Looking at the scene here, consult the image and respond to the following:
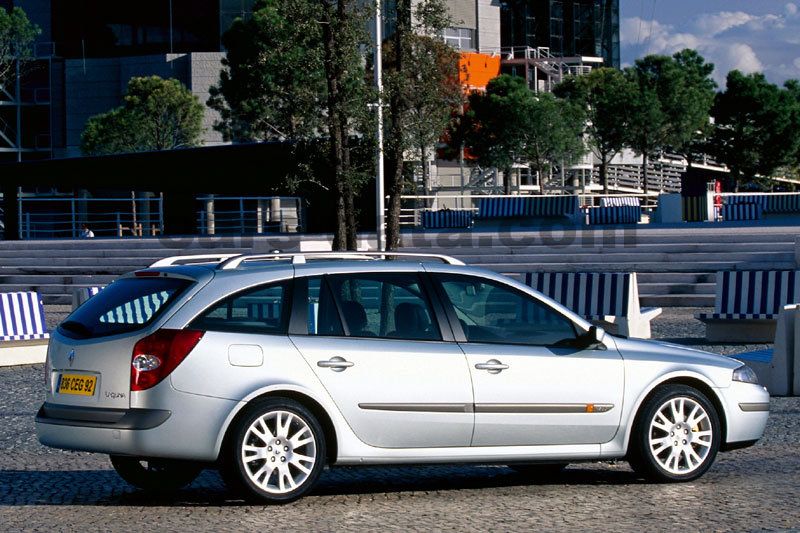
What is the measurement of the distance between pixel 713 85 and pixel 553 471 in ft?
247

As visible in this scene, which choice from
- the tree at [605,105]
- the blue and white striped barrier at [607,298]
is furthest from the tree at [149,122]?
the blue and white striped barrier at [607,298]

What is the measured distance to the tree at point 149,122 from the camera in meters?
70.1

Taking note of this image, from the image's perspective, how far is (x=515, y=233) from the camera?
34625 mm

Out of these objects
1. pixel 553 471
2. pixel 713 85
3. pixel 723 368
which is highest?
pixel 713 85

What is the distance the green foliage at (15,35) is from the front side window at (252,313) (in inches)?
2843

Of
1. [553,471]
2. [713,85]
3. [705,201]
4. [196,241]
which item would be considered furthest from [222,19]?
[553,471]

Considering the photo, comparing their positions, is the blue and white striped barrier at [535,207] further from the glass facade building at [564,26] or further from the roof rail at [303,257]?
the glass facade building at [564,26]

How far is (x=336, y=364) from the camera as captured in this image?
26.5 ft

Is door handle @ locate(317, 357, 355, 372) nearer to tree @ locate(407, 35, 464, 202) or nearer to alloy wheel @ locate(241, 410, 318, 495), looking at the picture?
alloy wheel @ locate(241, 410, 318, 495)

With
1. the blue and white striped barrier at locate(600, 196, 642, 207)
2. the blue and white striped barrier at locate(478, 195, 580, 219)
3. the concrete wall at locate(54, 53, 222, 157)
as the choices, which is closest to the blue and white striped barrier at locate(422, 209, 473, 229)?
the blue and white striped barrier at locate(478, 195, 580, 219)

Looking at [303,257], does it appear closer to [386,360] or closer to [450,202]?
[386,360]

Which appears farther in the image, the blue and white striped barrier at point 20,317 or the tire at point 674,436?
the blue and white striped barrier at point 20,317

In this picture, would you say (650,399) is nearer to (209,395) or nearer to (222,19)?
(209,395)


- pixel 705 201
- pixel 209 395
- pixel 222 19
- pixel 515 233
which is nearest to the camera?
pixel 209 395
